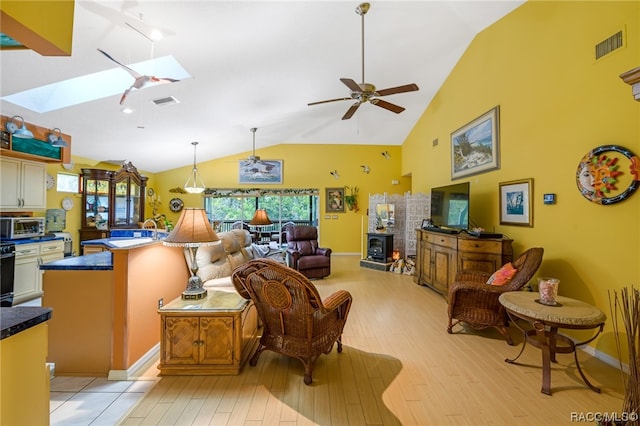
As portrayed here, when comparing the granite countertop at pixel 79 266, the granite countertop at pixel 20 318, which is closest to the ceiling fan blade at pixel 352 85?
the granite countertop at pixel 79 266

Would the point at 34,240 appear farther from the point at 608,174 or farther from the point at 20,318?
the point at 608,174

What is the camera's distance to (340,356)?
103 inches

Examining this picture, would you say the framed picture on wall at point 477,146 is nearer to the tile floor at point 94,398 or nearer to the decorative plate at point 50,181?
the tile floor at point 94,398

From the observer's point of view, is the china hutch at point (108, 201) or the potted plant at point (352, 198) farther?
the potted plant at point (352, 198)

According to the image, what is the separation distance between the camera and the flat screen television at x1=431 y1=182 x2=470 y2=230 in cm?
412

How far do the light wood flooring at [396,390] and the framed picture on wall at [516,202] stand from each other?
1.53m

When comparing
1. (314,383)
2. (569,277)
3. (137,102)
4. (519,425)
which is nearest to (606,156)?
(569,277)

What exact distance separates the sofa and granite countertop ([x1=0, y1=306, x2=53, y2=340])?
1.85 meters

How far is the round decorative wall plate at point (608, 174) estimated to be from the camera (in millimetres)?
2262

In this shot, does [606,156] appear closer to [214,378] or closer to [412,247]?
[214,378]

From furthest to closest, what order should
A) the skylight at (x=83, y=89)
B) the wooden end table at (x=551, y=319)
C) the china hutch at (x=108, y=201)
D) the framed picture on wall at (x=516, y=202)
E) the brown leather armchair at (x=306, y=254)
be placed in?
the china hutch at (x=108, y=201) < the brown leather armchair at (x=306, y=254) < the skylight at (x=83, y=89) < the framed picture on wall at (x=516, y=202) < the wooden end table at (x=551, y=319)

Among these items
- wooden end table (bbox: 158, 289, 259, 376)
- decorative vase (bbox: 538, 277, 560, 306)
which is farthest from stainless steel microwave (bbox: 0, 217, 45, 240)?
decorative vase (bbox: 538, 277, 560, 306)

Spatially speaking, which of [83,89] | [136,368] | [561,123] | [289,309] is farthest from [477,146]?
[83,89]

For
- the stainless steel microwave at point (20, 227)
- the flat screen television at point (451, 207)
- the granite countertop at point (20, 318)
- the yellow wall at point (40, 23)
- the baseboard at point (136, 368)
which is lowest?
the baseboard at point (136, 368)
